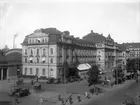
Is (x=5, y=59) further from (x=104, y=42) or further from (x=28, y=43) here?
(x=104, y=42)

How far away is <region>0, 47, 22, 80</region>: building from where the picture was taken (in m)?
52.1

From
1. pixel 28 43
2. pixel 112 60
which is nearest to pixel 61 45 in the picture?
pixel 28 43

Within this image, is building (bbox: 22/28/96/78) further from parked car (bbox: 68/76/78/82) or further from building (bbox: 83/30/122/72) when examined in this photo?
building (bbox: 83/30/122/72)

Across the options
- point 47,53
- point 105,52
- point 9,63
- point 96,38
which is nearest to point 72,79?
point 47,53

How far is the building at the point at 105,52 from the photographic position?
78.7 m

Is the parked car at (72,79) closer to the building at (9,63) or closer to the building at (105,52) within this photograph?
the building at (9,63)

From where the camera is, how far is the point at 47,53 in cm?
5378

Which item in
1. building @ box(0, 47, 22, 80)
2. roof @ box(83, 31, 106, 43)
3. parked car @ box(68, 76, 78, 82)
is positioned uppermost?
roof @ box(83, 31, 106, 43)

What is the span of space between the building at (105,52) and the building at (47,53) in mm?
20527

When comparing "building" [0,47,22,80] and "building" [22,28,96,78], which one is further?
"building" [22,28,96,78]

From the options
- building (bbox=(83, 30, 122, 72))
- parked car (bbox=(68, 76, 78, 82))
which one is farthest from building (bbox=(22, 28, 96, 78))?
building (bbox=(83, 30, 122, 72))

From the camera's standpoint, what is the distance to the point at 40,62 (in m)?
55.2

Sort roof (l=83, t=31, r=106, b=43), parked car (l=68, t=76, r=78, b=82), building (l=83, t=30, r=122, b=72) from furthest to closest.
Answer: roof (l=83, t=31, r=106, b=43) < building (l=83, t=30, r=122, b=72) < parked car (l=68, t=76, r=78, b=82)

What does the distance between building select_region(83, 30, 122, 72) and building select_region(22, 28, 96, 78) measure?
20.5 meters
